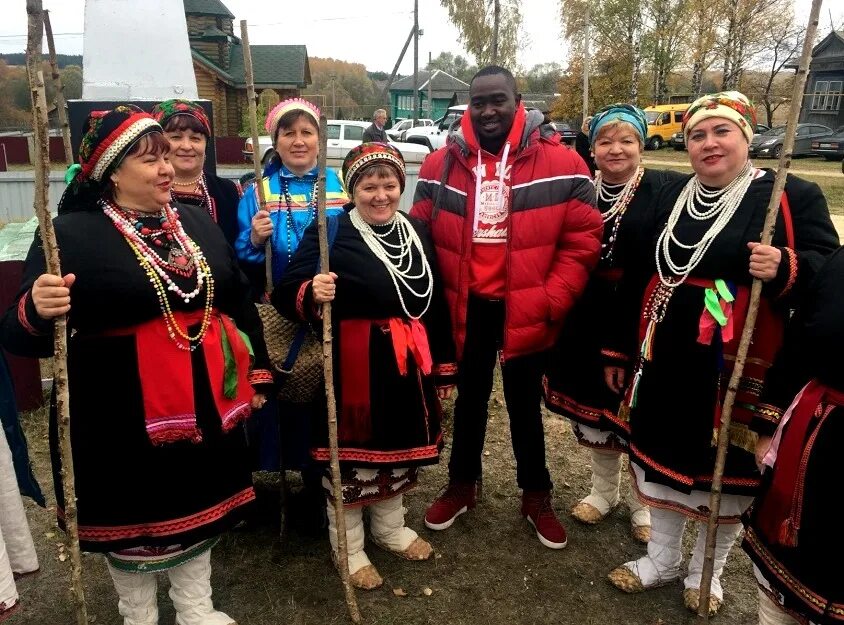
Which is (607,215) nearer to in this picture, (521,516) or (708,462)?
(708,462)

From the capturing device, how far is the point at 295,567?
305 cm

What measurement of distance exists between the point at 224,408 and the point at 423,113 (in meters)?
48.7

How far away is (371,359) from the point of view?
268cm

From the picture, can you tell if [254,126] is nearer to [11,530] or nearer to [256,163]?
[256,163]

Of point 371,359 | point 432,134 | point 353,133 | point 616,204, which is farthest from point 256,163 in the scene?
point 432,134

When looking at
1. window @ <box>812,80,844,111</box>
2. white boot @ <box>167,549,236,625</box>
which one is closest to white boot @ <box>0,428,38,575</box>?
white boot @ <box>167,549,236,625</box>

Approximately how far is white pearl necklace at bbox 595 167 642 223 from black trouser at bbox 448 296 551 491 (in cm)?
72

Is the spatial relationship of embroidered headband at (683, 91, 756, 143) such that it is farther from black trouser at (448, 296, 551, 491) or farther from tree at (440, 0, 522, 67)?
tree at (440, 0, 522, 67)

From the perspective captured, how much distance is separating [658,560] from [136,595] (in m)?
2.26

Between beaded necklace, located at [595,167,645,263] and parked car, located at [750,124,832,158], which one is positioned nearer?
beaded necklace, located at [595,167,645,263]

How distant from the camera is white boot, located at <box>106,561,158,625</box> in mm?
2332

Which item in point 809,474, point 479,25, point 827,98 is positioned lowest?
point 809,474

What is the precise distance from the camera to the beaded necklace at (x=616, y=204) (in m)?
2.98

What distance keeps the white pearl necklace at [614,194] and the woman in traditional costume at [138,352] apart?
1855 mm
